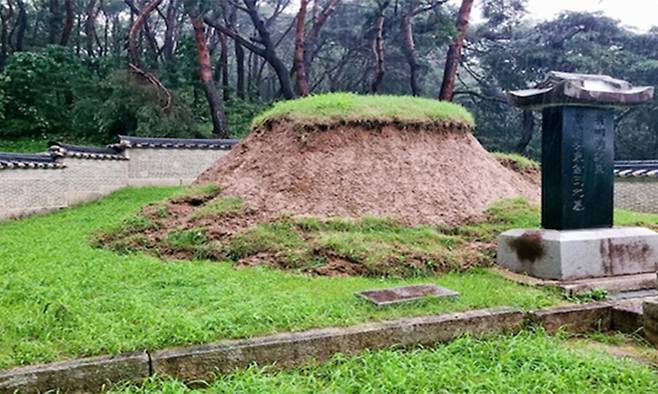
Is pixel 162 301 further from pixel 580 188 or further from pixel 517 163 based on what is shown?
pixel 517 163

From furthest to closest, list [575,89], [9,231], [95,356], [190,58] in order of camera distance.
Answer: [190,58]
[9,231]
[575,89]
[95,356]

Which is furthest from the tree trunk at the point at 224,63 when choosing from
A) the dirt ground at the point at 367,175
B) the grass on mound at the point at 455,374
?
the grass on mound at the point at 455,374

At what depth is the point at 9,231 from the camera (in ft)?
30.4

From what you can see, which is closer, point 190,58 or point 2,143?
point 2,143

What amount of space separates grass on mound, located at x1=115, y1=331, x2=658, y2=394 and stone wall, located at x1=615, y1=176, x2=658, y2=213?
38.3ft

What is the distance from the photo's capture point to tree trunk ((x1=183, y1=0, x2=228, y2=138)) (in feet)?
52.3

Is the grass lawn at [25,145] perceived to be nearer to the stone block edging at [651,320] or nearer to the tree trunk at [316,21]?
the tree trunk at [316,21]

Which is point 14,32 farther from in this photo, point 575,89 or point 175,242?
point 575,89

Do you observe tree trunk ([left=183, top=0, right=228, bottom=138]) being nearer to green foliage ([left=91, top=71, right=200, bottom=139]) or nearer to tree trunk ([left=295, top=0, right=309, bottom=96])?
green foliage ([left=91, top=71, right=200, bottom=139])

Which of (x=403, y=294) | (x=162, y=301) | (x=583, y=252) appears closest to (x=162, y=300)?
(x=162, y=301)

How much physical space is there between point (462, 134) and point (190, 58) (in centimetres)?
1346

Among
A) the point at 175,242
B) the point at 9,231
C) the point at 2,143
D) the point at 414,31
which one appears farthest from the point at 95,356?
the point at 414,31

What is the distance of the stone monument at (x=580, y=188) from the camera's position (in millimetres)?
5656

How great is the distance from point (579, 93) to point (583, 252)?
1628mm
